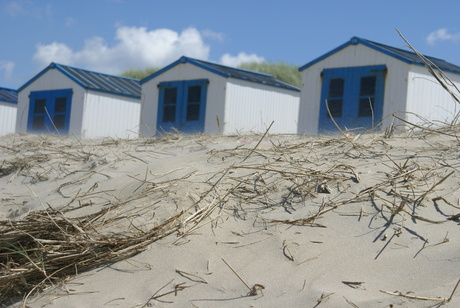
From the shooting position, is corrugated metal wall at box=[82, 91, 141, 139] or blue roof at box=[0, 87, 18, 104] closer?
corrugated metal wall at box=[82, 91, 141, 139]

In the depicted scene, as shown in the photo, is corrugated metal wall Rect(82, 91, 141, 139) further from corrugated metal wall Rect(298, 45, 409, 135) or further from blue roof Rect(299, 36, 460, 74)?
blue roof Rect(299, 36, 460, 74)

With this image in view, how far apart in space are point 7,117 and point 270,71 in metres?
18.7

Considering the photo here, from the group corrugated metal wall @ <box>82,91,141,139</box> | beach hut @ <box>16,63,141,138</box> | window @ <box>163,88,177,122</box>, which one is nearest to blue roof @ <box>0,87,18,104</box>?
beach hut @ <box>16,63,141,138</box>

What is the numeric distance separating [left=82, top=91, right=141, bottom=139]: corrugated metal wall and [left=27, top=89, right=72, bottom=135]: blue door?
2.80ft

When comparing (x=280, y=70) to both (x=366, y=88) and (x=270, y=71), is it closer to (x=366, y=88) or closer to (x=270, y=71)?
(x=270, y=71)

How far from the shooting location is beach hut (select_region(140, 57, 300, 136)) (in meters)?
16.6

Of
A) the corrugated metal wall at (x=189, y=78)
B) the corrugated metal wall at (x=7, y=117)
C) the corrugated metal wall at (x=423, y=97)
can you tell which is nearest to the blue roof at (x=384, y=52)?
the corrugated metal wall at (x=423, y=97)

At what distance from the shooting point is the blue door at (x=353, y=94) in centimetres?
1449

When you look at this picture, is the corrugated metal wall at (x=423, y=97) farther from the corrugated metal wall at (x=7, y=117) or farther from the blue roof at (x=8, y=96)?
the blue roof at (x=8, y=96)

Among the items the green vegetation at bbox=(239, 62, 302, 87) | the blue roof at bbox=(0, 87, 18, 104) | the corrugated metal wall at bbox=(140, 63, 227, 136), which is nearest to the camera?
the corrugated metal wall at bbox=(140, 63, 227, 136)

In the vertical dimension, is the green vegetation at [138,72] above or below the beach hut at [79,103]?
above

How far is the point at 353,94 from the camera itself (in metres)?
14.7

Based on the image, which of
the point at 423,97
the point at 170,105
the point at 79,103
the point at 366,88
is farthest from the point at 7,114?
the point at 423,97

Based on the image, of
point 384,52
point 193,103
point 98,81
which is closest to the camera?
point 384,52
